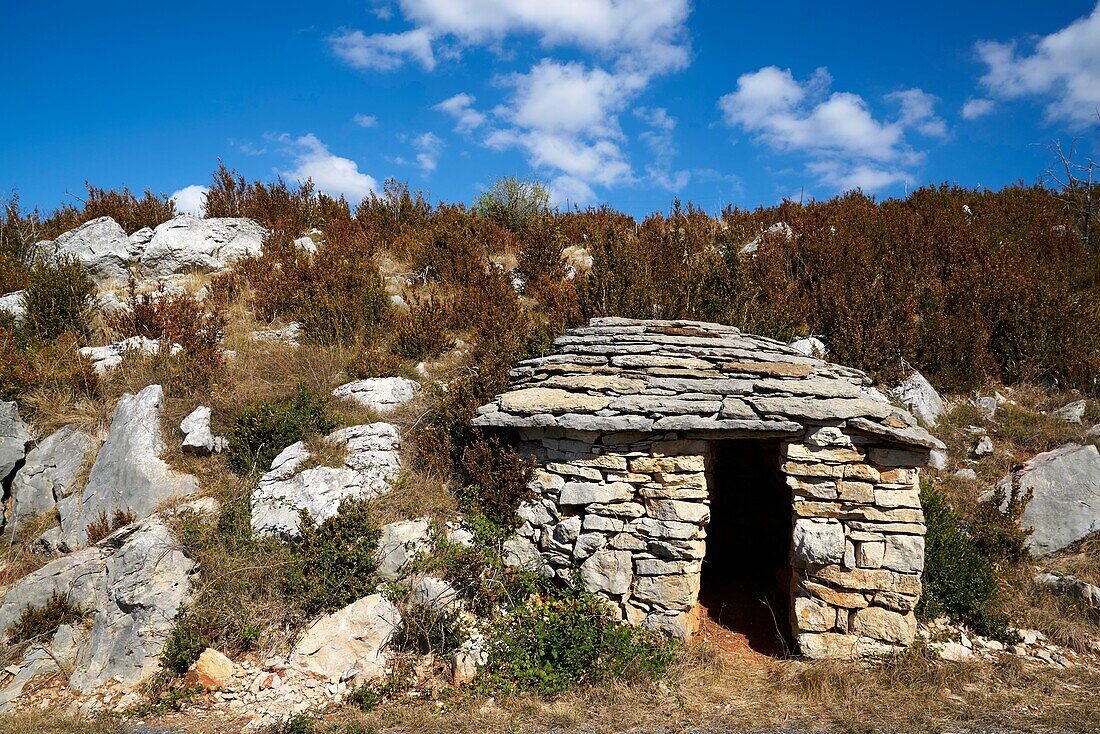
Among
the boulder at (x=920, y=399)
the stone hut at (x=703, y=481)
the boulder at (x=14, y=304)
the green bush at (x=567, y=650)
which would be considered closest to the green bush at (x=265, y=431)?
the stone hut at (x=703, y=481)

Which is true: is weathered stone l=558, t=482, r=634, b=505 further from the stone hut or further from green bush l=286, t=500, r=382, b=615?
green bush l=286, t=500, r=382, b=615

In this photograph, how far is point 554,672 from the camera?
4.89 metres

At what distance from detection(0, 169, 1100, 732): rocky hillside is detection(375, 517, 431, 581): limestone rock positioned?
3 cm

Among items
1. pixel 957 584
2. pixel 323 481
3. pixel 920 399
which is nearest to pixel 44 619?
pixel 323 481

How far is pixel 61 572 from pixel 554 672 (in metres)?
4.91

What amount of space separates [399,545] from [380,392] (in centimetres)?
239

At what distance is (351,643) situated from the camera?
522cm

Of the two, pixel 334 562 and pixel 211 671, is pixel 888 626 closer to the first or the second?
pixel 334 562

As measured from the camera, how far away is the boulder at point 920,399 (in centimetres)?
750

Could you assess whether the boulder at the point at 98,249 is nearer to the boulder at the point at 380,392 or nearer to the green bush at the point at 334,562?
the boulder at the point at 380,392

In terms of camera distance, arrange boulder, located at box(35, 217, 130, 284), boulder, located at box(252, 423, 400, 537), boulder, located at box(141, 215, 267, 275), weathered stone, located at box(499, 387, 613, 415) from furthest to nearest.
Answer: boulder, located at box(141, 215, 267, 275)
boulder, located at box(35, 217, 130, 284)
boulder, located at box(252, 423, 400, 537)
weathered stone, located at box(499, 387, 613, 415)

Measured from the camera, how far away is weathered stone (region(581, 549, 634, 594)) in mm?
5410

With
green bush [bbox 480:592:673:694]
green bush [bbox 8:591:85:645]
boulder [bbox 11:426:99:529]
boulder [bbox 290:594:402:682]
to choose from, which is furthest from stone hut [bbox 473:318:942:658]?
boulder [bbox 11:426:99:529]

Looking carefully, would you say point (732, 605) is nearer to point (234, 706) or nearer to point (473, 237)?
point (234, 706)
